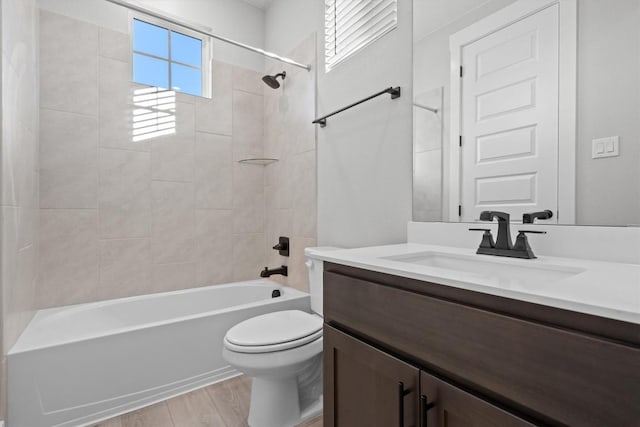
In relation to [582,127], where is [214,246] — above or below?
below

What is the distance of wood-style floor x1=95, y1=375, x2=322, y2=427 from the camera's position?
4.98 feet

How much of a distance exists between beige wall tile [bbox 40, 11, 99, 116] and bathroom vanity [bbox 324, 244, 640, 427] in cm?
210

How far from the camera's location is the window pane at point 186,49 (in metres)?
2.54

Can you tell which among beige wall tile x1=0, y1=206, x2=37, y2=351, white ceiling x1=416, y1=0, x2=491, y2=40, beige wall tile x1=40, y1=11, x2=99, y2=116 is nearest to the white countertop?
white ceiling x1=416, y1=0, x2=491, y2=40

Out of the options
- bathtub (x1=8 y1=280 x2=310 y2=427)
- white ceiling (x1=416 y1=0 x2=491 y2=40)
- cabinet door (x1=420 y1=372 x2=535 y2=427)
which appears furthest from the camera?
bathtub (x1=8 y1=280 x2=310 y2=427)

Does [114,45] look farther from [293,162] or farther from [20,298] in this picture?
[20,298]

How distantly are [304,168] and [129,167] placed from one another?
4.06 ft

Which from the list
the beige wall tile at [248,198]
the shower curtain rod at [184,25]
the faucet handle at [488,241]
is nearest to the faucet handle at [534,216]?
the faucet handle at [488,241]

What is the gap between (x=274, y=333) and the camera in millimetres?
1476

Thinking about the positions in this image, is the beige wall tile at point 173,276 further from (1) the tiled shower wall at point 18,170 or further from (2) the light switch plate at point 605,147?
(2) the light switch plate at point 605,147

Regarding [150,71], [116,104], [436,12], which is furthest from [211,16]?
[436,12]

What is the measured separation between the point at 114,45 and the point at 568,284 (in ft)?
9.09

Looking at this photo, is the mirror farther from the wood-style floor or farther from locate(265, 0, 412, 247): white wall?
the wood-style floor

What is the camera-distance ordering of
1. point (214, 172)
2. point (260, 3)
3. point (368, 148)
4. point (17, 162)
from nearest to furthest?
point (17, 162) < point (368, 148) < point (214, 172) < point (260, 3)
